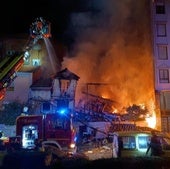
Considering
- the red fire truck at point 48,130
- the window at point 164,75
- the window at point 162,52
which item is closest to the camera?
the red fire truck at point 48,130

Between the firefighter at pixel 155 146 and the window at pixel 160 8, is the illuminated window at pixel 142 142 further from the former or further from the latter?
the window at pixel 160 8

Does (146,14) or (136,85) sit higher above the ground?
(146,14)

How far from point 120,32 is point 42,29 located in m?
26.3

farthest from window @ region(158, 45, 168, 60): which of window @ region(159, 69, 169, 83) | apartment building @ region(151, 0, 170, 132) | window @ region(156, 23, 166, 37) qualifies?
window @ region(159, 69, 169, 83)

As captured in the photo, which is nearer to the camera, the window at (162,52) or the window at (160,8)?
the window at (162,52)

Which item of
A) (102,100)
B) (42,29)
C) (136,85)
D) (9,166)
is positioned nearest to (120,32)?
(136,85)

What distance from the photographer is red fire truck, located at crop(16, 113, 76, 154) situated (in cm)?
1745

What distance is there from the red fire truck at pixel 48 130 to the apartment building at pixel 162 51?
20.7 meters

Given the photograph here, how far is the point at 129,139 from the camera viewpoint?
566 inches

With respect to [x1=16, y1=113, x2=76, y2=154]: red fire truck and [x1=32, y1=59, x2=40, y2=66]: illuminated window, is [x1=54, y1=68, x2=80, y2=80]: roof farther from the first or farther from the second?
[x1=16, y1=113, x2=76, y2=154]: red fire truck

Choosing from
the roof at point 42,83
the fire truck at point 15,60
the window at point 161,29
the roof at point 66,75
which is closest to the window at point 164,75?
the window at point 161,29

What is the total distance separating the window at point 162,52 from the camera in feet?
124

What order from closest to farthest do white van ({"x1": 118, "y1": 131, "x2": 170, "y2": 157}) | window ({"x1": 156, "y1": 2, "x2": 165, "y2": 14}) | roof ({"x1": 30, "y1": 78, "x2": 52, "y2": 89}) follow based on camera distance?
white van ({"x1": 118, "y1": 131, "x2": 170, "y2": 157})
roof ({"x1": 30, "y1": 78, "x2": 52, "y2": 89})
window ({"x1": 156, "y1": 2, "x2": 165, "y2": 14})

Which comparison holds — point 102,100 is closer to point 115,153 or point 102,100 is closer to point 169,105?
point 169,105
